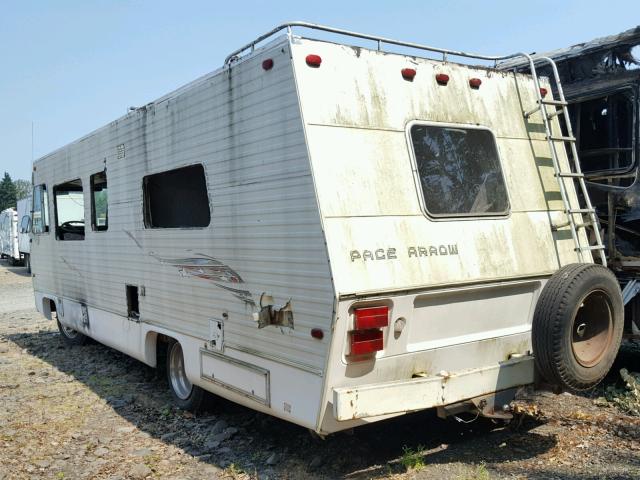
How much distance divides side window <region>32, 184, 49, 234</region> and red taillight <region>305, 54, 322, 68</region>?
20.4ft

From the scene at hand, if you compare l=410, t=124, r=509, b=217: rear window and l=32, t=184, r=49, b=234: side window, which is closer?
l=410, t=124, r=509, b=217: rear window

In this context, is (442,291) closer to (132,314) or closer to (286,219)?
(286,219)

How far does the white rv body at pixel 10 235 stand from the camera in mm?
26469

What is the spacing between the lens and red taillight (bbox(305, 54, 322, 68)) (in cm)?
390

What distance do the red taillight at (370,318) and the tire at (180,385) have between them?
7.86 ft

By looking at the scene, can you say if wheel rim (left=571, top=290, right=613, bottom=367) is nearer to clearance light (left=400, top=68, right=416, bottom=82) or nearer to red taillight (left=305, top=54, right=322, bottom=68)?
clearance light (left=400, top=68, right=416, bottom=82)

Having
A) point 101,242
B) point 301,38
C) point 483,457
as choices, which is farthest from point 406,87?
point 101,242

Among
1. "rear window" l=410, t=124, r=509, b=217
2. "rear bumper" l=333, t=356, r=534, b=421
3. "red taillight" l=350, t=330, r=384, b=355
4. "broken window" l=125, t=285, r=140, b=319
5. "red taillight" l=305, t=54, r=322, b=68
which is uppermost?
"red taillight" l=305, t=54, r=322, b=68

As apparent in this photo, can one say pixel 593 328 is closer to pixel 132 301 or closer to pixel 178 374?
pixel 178 374

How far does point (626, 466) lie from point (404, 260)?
201cm

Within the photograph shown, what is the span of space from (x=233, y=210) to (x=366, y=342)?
1.44 m

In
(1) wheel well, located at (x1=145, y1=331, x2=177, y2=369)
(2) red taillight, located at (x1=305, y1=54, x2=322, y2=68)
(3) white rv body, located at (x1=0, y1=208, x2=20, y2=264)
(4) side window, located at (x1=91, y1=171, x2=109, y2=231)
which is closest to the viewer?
(2) red taillight, located at (x1=305, y1=54, x2=322, y2=68)

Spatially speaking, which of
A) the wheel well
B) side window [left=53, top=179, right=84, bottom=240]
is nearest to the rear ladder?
the wheel well

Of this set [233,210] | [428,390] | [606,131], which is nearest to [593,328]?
[428,390]
